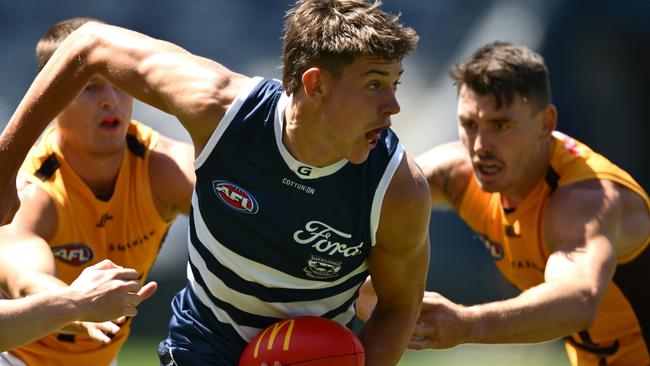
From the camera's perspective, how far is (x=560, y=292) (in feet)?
17.1

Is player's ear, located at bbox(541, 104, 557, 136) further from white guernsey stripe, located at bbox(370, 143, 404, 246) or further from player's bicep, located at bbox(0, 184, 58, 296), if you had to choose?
player's bicep, located at bbox(0, 184, 58, 296)

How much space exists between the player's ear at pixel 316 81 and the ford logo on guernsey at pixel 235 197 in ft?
1.68

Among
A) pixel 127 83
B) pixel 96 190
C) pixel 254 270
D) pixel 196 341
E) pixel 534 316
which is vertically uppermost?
pixel 127 83

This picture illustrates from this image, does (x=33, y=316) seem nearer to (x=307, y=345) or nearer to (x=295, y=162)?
(x=307, y=345)

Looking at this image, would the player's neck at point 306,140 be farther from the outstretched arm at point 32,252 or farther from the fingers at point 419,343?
the outstretched arm at point 32,252

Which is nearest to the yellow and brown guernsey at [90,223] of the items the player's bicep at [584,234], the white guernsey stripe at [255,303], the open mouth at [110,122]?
the open mouth at [110,122]

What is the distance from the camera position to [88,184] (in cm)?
613

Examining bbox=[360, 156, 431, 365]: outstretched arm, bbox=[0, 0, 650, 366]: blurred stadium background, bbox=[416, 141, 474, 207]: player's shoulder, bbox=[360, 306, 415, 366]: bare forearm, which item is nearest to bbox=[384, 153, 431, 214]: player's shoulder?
bbox=[360, 156, 431, 365]: outstretched arm

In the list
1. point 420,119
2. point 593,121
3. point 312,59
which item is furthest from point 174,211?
point 593,121

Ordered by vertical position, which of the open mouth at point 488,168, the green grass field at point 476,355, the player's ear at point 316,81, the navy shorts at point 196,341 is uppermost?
the player's ear at point 316,81

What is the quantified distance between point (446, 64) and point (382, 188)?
5123 millimetres

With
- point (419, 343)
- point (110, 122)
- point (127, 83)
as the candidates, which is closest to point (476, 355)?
point (110, 122)

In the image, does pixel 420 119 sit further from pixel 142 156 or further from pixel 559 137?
pixel 142 156

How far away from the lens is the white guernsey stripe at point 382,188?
4309 millimetres
